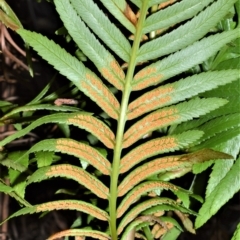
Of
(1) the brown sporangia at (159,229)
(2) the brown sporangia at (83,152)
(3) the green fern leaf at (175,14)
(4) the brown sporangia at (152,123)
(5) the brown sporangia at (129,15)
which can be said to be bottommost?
(1) the brown sporangia at (159,229)

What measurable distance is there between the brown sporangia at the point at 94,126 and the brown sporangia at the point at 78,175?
0.16 feet

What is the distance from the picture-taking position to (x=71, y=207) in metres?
0.58

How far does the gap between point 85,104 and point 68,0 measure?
24 cm

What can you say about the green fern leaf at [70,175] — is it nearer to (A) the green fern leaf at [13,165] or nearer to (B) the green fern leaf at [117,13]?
(A) the green fern leaf at [13,165]

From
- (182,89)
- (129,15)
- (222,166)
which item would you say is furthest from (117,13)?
(222,166)

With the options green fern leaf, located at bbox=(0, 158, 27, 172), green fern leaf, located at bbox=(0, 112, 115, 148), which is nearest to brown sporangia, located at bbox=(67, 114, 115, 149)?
green fern leaf, located at bbox=(0, 112, 115, 148)

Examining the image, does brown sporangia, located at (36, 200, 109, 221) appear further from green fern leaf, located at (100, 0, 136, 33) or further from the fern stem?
green fern leaf, located at (100, 0, 136, 33)

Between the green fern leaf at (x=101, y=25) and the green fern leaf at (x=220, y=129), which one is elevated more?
the green fern leaf at (x=101, y=25)

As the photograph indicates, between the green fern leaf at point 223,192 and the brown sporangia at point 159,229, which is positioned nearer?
the green fern leaf at point 223,192

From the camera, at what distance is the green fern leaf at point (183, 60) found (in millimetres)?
543

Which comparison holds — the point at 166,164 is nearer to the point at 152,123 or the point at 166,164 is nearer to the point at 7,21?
the point at 152,123

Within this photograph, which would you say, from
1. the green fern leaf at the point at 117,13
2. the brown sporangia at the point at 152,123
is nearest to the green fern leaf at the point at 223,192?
the brown sporangia at the point at 152,123

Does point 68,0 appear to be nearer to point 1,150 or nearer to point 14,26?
point 14,26

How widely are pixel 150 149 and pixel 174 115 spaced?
51mm
